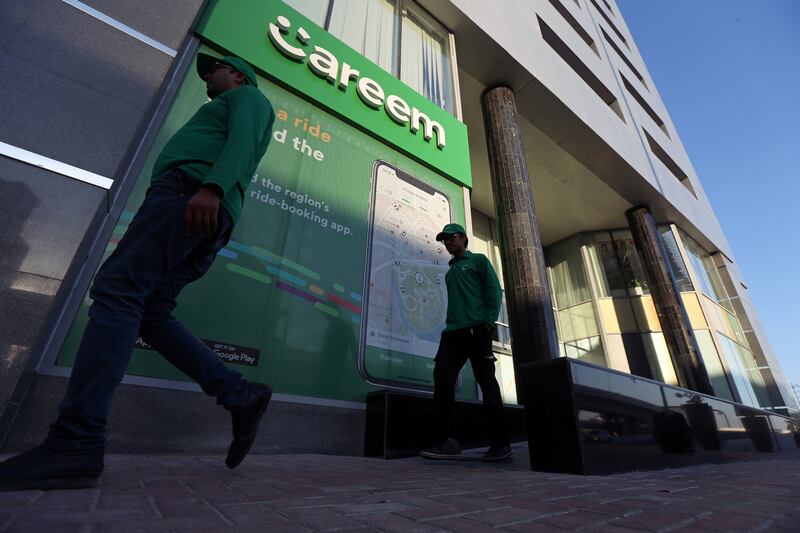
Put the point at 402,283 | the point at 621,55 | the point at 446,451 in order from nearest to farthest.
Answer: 1. the point at 446,451
2. the point at 402,283
3. the point at 621,55

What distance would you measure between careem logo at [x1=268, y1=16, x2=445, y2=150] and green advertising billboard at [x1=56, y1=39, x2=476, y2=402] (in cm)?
44

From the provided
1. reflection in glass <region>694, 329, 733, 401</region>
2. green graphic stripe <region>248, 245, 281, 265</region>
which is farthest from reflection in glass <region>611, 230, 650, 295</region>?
green graphic stripe <region>248, 245, 281, 265</region>

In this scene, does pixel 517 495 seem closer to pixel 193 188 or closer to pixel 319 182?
pixel 193 188

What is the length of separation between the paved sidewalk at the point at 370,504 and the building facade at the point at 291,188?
880 millimetres

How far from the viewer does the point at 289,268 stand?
3100mm

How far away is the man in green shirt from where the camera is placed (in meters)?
2.68

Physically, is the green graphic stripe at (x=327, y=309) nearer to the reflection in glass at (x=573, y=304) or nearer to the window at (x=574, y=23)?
the reflection in glass at (x=573, y=304)

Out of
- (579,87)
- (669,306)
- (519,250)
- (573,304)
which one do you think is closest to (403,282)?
(519,250)

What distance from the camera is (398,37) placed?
5.79 metres

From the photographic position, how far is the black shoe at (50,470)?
3.47 ft

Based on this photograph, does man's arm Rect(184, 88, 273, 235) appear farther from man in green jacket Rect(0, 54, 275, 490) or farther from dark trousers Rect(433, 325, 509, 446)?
dark trousers Rect(433, 325, 509, 446)

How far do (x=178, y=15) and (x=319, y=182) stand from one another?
1729 millimetres

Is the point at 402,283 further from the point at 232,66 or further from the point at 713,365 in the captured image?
the point at 713,365

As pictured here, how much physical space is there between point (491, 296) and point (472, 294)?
15 centimetres
